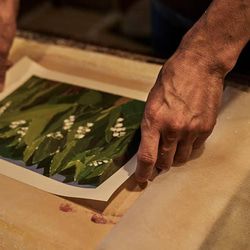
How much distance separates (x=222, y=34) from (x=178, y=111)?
136mm

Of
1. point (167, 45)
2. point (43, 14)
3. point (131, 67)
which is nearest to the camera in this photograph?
point (131, 67)

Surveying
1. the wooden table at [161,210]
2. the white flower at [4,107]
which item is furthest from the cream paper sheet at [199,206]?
the white flower at [4,107]

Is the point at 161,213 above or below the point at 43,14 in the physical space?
above

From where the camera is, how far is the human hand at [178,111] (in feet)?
1.94

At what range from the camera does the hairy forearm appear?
0.59 metres

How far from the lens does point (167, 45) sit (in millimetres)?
1099

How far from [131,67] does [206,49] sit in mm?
334

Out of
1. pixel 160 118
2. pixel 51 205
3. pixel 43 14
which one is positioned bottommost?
pixel 43 14

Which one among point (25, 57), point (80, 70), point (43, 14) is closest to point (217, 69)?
point (80, 70)

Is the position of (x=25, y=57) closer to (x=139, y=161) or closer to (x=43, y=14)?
(x=139, y=161)

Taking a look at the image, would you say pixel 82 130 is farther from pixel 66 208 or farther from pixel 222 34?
pixel 222 34

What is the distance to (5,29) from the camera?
0.92 m

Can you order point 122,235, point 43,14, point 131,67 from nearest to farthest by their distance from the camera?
point 122,235 → point 131,67 → point 43,14

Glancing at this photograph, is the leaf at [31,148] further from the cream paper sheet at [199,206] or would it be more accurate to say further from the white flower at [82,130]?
the cream paper sheet at [199,206]
